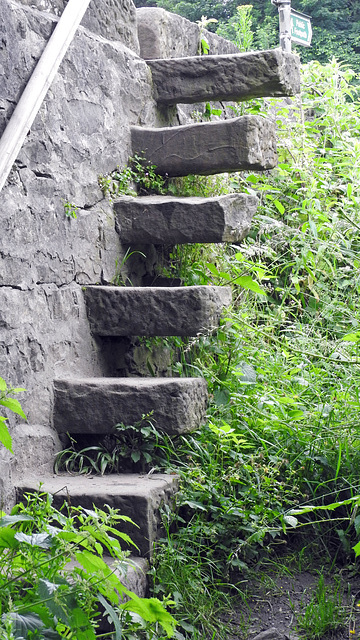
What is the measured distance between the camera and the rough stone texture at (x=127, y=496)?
232 centimetres

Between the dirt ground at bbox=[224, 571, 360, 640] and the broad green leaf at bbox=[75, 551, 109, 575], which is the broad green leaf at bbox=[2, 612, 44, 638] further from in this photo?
the dirt ground at bbox=[224, 571, 360, 640]

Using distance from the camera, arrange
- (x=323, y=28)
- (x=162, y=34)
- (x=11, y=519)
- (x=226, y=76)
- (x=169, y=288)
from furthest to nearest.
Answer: (x=323, y=28) < (x=162, y=34) < (x=226, y=76) < (x=169, y=288) < (x=11, y=519)

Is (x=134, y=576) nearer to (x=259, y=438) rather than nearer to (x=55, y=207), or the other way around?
(x=259, y=438)

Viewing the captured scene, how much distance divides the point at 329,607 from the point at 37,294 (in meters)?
1.50

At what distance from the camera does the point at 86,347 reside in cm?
293

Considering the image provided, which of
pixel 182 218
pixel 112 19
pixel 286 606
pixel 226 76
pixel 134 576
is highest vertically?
pixel 112 19

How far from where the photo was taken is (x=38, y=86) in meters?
2.49

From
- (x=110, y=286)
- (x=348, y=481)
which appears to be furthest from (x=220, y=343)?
(x=348, y=481)

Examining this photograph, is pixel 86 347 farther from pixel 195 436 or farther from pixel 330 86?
pixel 330 86

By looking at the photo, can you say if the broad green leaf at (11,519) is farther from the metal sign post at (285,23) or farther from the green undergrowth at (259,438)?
the metal sign post at (285,23)

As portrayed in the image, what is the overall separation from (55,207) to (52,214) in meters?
0.04

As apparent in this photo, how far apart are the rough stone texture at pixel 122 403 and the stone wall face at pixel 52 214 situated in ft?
0.23

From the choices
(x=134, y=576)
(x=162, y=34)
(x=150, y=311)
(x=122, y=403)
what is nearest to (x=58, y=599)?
(x=134, y=576)

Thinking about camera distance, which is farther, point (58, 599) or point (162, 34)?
point (162, 34)
